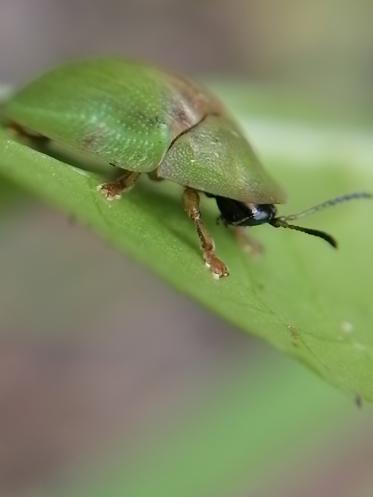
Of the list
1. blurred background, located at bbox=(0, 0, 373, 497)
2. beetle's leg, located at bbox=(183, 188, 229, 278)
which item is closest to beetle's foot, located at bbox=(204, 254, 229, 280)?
beetle's leg, located at bbox=(183, 188, 229, 278)

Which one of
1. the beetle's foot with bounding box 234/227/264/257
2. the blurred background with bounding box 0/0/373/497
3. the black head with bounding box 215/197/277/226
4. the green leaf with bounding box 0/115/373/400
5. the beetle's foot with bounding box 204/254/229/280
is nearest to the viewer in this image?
the green leaf with bounding box 0/115/373/400

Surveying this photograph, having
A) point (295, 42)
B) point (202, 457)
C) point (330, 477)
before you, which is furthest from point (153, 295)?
point (202, 457)

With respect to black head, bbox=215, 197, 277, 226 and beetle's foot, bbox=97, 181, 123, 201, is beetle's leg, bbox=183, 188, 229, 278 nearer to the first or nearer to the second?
black head, bbox=215, 197, 277, 226

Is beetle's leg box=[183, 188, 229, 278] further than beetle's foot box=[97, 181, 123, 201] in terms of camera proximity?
Yes

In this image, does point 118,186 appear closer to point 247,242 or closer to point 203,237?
point 203,237

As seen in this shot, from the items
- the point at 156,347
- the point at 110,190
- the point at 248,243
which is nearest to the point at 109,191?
the point at 110,190

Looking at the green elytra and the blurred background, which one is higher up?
the green elytra

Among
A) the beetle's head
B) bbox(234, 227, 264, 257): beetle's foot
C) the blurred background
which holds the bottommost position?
the blurred background
